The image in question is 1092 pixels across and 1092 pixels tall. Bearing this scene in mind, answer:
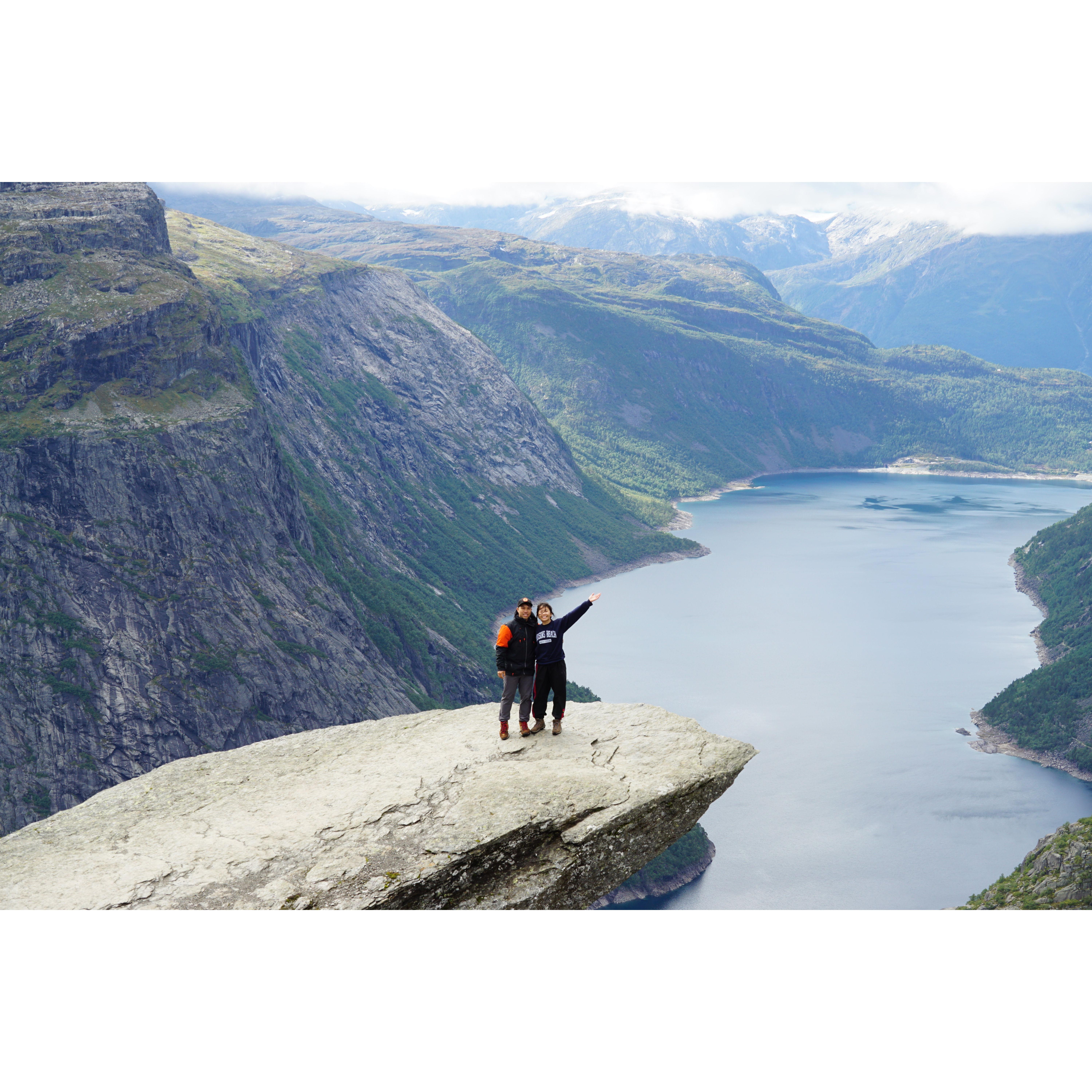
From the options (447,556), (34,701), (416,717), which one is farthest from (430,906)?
(447,556)

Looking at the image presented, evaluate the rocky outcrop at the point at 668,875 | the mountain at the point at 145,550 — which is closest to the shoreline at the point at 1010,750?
the rocky outcrop at the point at 668,875

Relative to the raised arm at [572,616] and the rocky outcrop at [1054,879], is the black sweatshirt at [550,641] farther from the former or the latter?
the rocky outcrop at [1054,879]

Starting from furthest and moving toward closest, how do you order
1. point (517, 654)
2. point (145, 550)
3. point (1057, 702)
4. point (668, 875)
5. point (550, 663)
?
point (1057, 702), point (668, 875), point (145, 550), point (550, 663), point (517, 654)

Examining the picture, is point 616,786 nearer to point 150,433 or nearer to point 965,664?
point 150,433

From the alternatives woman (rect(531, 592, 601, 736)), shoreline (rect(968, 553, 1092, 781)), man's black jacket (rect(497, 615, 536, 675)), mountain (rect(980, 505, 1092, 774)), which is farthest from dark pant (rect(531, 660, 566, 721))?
mountain (rect(980, 505, 1092, 774))

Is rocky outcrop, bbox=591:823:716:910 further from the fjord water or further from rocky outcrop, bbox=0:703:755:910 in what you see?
rocky outcrop, bbox=0:703:755:910

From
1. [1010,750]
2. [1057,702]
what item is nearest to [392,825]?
[1010,750]

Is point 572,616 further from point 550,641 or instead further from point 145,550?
point 145,550
